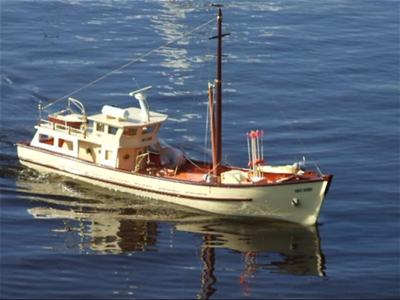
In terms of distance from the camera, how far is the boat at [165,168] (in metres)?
76.6

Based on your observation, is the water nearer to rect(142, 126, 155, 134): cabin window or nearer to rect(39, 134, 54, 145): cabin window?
rect(39, 134, 54, 145): cabin window

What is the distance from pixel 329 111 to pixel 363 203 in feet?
65.0

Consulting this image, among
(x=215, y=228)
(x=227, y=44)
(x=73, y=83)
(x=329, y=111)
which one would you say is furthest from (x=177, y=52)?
(x=215, y=228)

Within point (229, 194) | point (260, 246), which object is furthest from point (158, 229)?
point (260, 246)

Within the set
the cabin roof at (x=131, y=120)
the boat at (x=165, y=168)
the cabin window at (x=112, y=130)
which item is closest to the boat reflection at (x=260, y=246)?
the boat at (x=165, y=168)

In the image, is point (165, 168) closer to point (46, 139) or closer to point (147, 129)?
point (147, 129)

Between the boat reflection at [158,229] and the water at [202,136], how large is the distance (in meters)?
0.13

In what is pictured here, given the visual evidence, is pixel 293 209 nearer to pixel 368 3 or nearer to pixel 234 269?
pixel 234 269

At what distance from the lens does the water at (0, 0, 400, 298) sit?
2717 inches

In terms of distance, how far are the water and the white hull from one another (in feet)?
2.59

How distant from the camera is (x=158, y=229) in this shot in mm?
76875

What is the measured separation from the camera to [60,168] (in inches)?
3369

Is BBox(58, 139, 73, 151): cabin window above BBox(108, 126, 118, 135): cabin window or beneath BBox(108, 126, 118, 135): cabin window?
beneath

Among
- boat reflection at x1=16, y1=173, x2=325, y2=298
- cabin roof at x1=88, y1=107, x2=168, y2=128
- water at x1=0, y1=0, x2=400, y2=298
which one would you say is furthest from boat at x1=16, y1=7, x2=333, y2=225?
water at x1=0, y1=0, x2=400, y2=298
